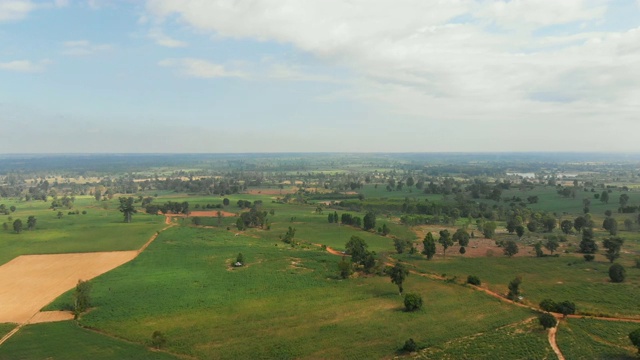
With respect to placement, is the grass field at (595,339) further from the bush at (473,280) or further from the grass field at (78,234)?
the grass field at (78,234)

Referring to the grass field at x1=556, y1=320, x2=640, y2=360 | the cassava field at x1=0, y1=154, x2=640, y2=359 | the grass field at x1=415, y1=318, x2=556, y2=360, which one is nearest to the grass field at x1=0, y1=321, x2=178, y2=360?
the cassava field at x1=0, y1=154, x2=640, y2=359

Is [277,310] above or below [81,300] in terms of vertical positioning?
below

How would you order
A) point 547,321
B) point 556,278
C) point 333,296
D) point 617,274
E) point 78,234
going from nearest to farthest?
point 547,321 → point 333,296 → point 617,274 → point 556,278 → point 78,234

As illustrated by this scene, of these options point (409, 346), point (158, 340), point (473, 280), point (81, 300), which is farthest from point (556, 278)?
point (81, 300)

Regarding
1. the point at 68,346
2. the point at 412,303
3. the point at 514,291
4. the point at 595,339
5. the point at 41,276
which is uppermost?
the point at 412,303

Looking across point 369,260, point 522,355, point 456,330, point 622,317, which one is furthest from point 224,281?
point 622,317

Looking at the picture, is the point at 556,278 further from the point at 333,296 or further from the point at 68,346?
the point at 68,346
